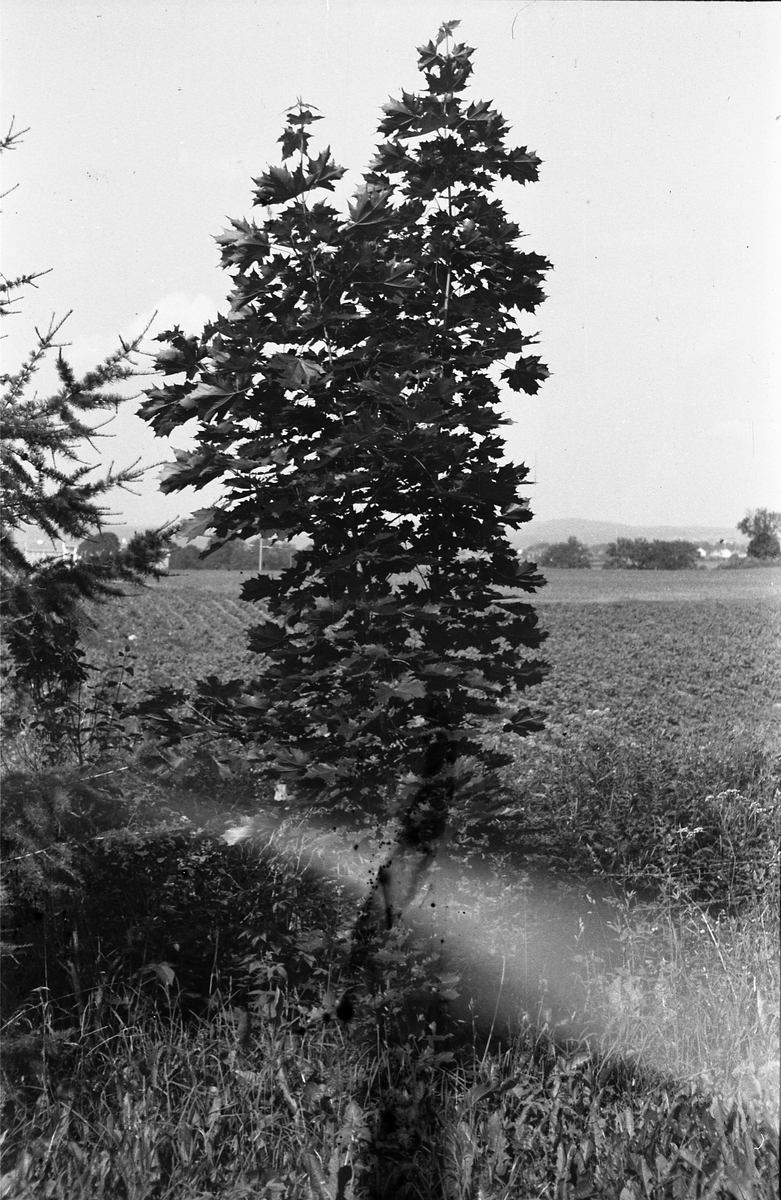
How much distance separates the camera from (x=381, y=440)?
2.68m

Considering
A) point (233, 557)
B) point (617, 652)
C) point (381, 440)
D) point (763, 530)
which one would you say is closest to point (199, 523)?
point (381, 440)

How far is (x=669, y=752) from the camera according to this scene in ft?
18.3

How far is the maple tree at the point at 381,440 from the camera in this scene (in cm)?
273

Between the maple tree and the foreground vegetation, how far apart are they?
0.95 feet

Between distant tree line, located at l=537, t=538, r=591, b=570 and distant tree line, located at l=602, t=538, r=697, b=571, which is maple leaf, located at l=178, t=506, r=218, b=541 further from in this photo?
distant tree line, located at l=602, t=538, r=697, b=571

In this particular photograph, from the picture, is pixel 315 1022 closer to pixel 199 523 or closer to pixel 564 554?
pixel 199 523

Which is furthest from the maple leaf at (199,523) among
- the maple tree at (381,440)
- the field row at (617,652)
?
the field row at (617,652)

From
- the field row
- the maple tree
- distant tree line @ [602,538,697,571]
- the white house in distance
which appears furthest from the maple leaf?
distant tree line @ [602,538,697,571]

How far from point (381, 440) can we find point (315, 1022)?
5.30 feet

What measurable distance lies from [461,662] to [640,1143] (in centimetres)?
132

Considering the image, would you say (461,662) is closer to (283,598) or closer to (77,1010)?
(283,598)

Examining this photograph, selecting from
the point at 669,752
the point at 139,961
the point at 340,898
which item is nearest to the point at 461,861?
the point at 340,898

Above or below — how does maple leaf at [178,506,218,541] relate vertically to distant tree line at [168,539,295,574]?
above

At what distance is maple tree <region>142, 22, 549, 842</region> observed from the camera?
2.73 m
